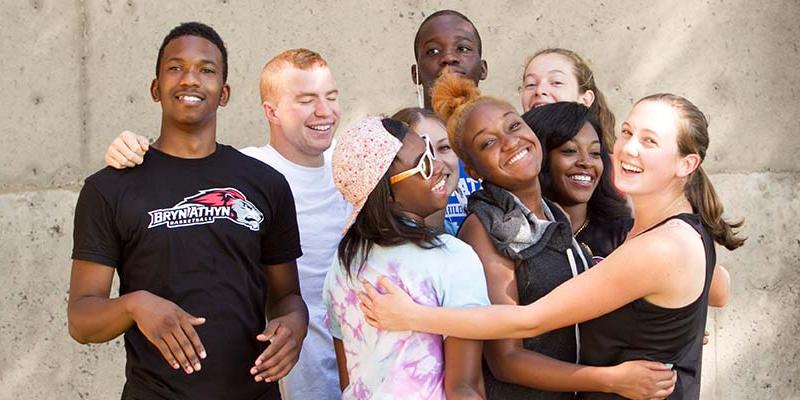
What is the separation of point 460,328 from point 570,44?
3088 mm

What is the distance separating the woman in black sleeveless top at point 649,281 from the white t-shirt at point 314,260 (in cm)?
83

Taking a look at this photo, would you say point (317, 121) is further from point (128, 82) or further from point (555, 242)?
point (128, 82)

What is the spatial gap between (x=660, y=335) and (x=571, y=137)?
87 centimetres

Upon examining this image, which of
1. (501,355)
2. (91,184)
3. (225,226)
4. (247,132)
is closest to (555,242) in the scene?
(501,355)

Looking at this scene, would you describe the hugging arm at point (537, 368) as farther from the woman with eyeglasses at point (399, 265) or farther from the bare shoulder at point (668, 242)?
the bare shoulder at point (668, 242)

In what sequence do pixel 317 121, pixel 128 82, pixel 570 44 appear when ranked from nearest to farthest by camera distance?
pixel 317 121, pixel 128 82, pixel 570 44

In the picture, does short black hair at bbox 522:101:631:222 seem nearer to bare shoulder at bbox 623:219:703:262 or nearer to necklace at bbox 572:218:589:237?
necklace at bbox 572:218:589:237

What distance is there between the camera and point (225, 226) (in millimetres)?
3164

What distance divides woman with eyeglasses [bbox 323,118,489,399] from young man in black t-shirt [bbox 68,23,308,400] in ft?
0.92

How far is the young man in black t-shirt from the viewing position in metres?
3.08

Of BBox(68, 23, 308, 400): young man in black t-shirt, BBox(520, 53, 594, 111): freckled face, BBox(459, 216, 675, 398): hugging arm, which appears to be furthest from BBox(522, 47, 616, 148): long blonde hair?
BBox(68, 23, 308, 400): young man in black t-shirt

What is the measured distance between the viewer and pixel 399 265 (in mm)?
2951

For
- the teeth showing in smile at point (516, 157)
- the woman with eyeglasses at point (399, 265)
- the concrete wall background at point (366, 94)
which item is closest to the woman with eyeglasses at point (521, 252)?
the teeth showing in smile at point (516, 157)

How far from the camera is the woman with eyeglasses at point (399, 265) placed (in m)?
2.92
